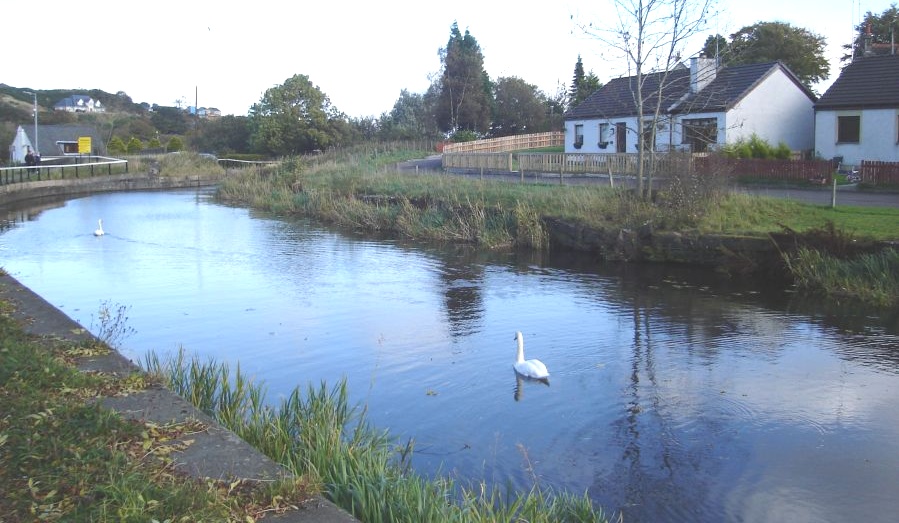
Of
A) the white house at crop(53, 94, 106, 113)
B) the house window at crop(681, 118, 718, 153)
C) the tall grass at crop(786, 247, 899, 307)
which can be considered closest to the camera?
the tall grass at crop(786, 247, 899, 307)

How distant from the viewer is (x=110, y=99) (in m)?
164

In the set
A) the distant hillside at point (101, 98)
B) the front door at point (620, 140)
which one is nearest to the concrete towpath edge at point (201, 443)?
the front door at point (620, 140)

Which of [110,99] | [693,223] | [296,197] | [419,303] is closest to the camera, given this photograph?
[419,303]

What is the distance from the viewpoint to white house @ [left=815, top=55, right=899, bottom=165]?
33219 millimetres

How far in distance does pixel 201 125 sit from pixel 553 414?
304 ft

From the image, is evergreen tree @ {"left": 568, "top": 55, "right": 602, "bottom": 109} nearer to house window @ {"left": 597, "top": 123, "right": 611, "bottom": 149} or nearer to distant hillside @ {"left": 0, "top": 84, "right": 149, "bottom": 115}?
house window @ {"left": 597, "top": 123, "right": 611, "bottom": 149}

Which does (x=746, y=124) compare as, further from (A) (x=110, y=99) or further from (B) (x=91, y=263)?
(A) (x=110, y=99)

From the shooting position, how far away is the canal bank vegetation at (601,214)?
666 inches

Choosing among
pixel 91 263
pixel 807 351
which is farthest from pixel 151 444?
pixel 91 263

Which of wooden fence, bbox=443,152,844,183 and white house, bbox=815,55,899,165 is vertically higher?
white house, bbox=815,55,899,165

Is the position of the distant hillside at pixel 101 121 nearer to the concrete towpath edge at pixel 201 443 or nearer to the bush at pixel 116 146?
the bush at pixel 116 146

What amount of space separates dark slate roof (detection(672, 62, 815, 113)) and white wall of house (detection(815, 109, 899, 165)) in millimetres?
3347

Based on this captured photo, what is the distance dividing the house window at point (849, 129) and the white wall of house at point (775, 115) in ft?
11.6

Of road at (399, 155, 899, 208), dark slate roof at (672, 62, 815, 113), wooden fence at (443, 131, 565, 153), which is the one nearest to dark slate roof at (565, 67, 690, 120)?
dark slate roof at (672, 62, 815, 113)
